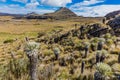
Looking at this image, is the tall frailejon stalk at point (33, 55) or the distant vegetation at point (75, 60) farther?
the distant vegetation at point (75, 60)

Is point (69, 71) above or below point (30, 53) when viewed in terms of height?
below

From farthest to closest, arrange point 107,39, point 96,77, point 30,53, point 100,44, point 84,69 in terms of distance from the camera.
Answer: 1. point 107,39
2. point 100,44
3. point 84,69
4. point 96,77
5. point 30,53

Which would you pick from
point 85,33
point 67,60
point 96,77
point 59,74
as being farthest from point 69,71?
point 85,33

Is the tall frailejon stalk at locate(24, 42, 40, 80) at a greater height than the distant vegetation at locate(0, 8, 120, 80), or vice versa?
the tall frailejon stalk at locate(24, 42, 40, 80)

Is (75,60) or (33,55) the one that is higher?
(33,55)

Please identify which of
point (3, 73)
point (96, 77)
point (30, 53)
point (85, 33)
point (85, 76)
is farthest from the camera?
point (85, 33)

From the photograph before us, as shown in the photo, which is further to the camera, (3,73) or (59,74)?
(59,74)

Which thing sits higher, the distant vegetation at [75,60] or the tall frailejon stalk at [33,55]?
the tall frailejon stalk at [33,55]

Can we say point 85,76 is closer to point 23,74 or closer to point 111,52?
point 23,74

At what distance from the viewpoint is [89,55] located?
30016 mm

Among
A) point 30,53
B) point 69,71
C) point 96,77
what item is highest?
point 30,53

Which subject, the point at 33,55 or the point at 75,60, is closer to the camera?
the point at 33,55

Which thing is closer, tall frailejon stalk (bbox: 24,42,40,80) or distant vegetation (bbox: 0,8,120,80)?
tall frailejon stalk (bbox: 24,42,40,80)

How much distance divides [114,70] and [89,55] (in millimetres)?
8019
